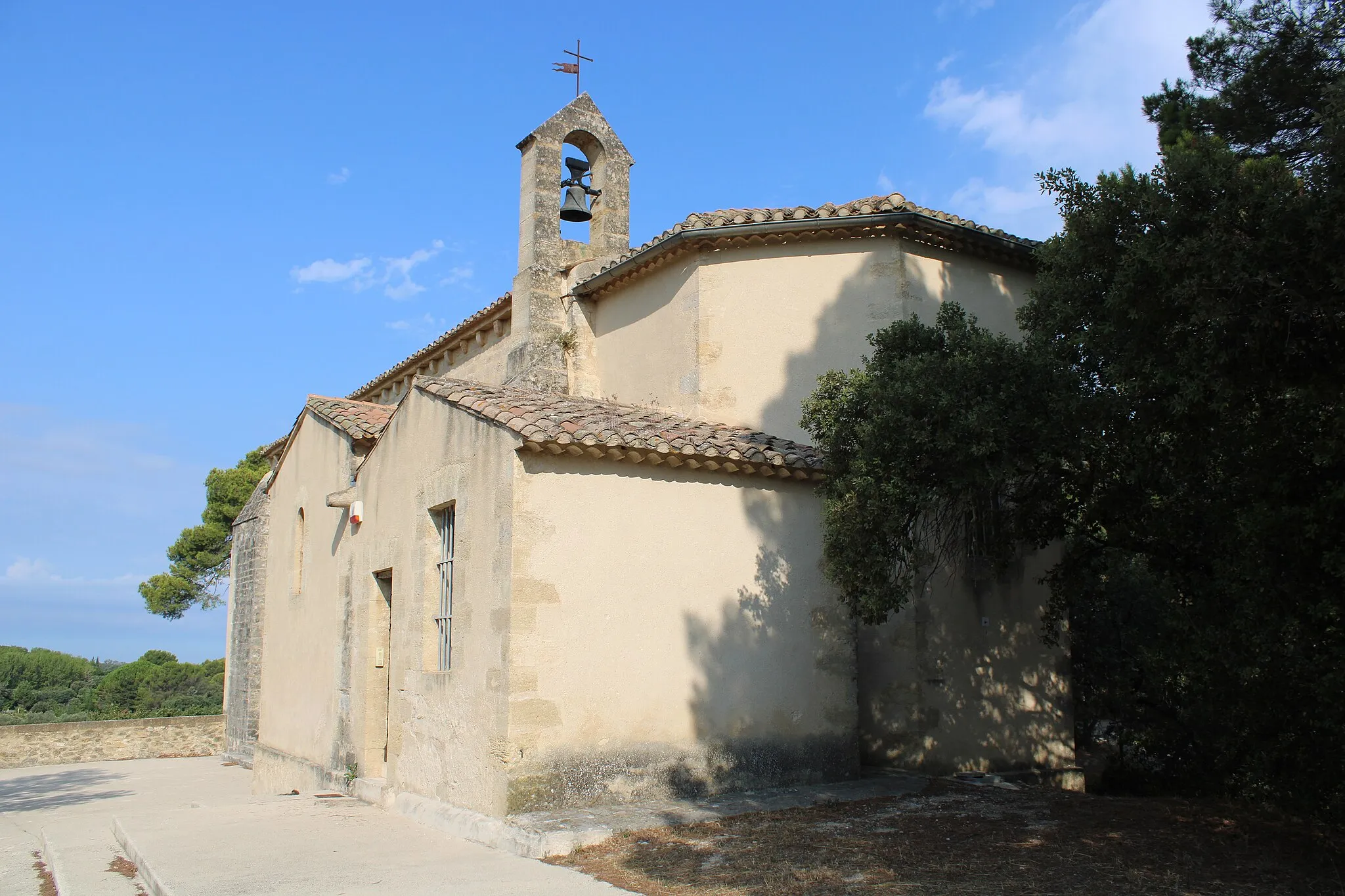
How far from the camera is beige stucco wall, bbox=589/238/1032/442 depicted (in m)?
12.1

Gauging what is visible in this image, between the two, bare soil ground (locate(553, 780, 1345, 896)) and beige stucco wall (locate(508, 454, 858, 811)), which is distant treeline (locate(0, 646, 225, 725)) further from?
bare soil ground (locate(553, 780, 1345, 896))

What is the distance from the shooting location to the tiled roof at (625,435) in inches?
352

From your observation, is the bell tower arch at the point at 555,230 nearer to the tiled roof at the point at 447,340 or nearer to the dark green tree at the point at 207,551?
the tiled roof at the point at 447,340

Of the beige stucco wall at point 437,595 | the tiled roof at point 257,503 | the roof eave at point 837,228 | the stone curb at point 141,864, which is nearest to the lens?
the stone curb at point 141,864

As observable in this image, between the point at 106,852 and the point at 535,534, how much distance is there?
4987 mm

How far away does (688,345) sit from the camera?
12.4m

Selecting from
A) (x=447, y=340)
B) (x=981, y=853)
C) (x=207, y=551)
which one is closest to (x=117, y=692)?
(x=207, y=551)

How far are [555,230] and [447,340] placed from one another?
11.5 feet

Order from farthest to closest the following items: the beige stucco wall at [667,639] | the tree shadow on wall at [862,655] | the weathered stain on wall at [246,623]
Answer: the weathered stain on wall at [246,623] < the tree shadow on wall at [862,655] < the beige stucco wall at [667,639]

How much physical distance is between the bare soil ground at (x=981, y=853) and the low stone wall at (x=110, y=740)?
18.9m

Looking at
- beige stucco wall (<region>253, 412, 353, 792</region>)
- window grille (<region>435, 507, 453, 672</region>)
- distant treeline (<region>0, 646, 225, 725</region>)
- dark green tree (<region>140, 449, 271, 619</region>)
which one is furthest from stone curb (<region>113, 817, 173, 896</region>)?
dark green tree (<region>140, 449, 271, 619</region>)

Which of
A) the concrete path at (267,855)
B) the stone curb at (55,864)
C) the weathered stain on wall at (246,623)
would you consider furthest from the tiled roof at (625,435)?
the weathered stain on wall at (246,623)

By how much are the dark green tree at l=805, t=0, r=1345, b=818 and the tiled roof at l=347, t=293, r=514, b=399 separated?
7.10 metres

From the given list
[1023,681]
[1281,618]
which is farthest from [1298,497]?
[1023,681]
